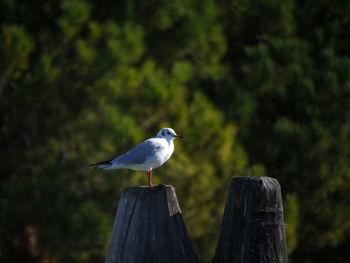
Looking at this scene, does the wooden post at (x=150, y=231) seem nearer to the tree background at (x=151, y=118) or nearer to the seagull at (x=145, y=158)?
the seagull at (x=145, y=158)

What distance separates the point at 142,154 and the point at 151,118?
295cm

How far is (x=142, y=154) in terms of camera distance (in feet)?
11.4

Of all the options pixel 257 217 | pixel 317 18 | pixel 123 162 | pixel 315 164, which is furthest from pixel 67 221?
pixel 317 18

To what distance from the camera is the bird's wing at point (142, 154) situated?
11.4 feet

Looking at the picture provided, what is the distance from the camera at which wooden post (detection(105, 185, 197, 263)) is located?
2.05 metres

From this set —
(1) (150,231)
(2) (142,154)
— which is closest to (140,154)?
(2) (142,154)

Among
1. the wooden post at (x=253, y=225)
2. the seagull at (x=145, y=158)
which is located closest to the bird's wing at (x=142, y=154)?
the seagull at (x=145, y=158)

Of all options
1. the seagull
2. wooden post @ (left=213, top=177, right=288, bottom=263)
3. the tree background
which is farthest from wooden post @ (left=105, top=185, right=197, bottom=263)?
the tree background

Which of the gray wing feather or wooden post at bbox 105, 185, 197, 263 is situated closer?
wooden post at bbox 105, 185, 197, 263

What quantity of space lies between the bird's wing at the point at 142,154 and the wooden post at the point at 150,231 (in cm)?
127

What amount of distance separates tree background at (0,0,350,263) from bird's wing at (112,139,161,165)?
2.42 meters

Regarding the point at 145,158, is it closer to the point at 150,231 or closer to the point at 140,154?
the point at 140,154

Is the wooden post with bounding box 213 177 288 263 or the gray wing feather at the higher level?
the gray wing feather

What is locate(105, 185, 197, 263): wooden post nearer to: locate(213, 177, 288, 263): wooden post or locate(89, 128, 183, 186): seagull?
locate(213, 177, 288, 263): wooden post
